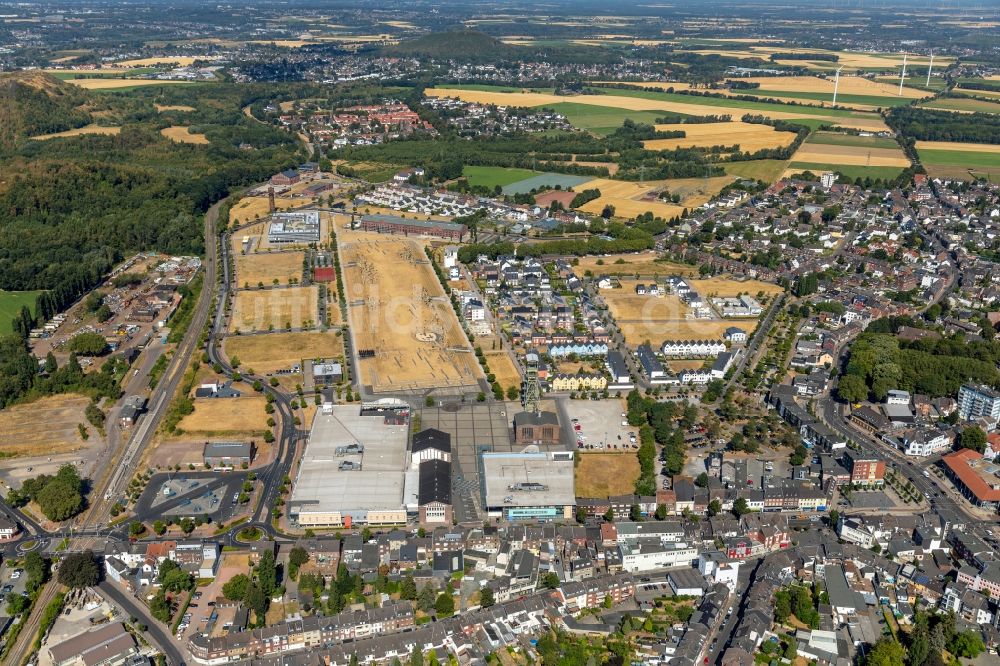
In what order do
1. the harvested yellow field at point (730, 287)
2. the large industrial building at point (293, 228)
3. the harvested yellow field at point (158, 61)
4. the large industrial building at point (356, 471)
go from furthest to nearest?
the harvested yellow field at point (158, 61)
the large industrial building at point (293, 228)
the harvested yellow field at point (730, 287)
the large industrial building at point (356, 471)

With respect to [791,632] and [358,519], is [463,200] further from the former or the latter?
[791,632]

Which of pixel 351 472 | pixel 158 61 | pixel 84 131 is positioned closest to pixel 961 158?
pixel 351 472

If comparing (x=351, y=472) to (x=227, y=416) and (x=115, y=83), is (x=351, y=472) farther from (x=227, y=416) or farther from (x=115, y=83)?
(x=115, y=83)

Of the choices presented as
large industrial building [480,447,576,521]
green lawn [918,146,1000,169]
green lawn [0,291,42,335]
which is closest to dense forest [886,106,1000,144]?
green lawn [918,146,1000,169]

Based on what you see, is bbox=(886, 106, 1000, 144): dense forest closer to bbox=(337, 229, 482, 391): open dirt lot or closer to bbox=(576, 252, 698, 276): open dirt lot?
bbox=(576, 252, 698, 276): open dirt lot

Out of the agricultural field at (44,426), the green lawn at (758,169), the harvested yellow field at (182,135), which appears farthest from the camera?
the harvested yellow field at (182,135)

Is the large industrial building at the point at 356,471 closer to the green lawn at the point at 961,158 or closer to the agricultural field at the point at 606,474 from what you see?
the agricultural field at the point at 606,474

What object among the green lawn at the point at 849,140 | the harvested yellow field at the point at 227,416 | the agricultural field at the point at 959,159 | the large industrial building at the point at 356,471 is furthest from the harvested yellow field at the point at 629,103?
the large industrial building at the point at 356,471
